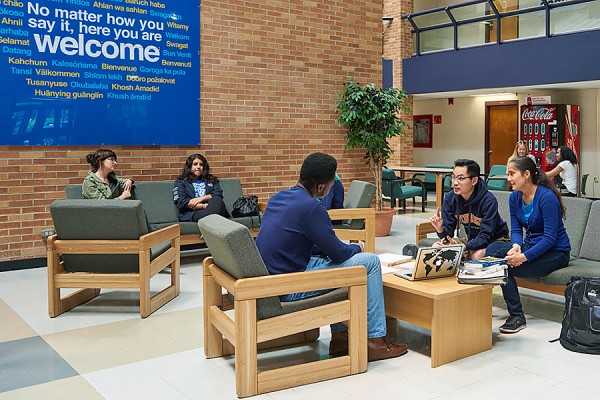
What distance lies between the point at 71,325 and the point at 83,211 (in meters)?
0.82

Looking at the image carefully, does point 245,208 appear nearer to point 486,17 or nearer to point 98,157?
point 98,157

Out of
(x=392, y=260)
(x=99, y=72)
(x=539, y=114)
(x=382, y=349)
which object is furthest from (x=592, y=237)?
(x=539, y=114)

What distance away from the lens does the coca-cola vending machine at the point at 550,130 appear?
41.7 feet

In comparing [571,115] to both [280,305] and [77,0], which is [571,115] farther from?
[280,305]

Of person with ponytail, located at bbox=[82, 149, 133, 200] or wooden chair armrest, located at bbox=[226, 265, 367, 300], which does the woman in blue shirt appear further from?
wooden chair armrest, located at bbox=[226, 265, 367, 300]

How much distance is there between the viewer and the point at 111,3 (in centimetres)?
673

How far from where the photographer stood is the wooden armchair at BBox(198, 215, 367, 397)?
10.2ft

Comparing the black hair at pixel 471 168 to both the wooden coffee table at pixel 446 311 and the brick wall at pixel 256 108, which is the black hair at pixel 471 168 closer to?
the wooden coffee table at pixel 446 311

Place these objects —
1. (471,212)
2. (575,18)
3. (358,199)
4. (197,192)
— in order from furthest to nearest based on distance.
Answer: (575,18)
(197,192)
(358,199)
(471,212)

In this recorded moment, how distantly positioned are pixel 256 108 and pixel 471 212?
4.01 m

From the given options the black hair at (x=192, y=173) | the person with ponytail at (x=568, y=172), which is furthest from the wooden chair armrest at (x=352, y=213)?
the person with ponytail at (x=568, y=172)

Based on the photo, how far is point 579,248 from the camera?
4.75 meters

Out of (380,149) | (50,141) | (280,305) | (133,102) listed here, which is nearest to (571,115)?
(380,149)

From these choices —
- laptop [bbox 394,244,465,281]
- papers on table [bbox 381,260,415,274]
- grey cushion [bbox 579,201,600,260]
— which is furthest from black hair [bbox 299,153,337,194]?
grey cushion [bbox 579,201,600,260]
